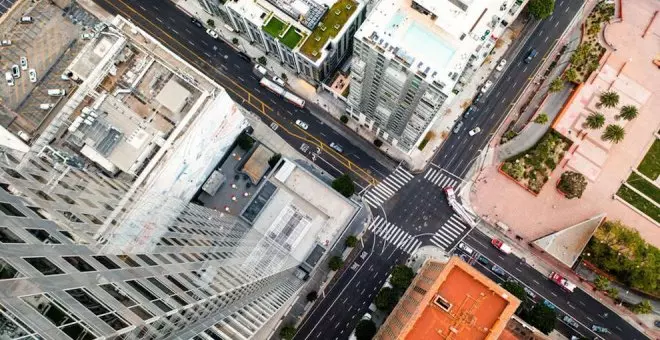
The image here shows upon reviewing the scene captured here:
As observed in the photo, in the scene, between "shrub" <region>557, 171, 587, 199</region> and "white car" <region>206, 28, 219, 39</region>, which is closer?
"shrub" <region>557, 171, 587, 199</region>

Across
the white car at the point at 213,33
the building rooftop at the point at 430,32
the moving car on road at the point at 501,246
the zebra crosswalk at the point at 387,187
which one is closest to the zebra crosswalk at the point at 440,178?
the zebra crosswalk at the point at 387,187

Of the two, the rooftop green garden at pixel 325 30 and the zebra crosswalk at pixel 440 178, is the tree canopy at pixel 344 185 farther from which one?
the rooftop green garden at pixel 325 30

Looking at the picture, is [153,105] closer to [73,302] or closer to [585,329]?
[73,302]

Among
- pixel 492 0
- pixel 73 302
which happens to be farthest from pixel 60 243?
pixel 492 0

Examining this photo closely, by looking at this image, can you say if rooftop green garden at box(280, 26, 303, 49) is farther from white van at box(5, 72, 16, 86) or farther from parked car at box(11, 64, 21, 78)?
white van at box(5, 72, 16, 86)

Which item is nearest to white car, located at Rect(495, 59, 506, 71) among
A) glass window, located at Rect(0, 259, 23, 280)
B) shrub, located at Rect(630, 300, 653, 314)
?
shrub, located at Rect(630, 300, 653, 314)

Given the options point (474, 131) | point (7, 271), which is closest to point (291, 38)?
point (474, 131)
